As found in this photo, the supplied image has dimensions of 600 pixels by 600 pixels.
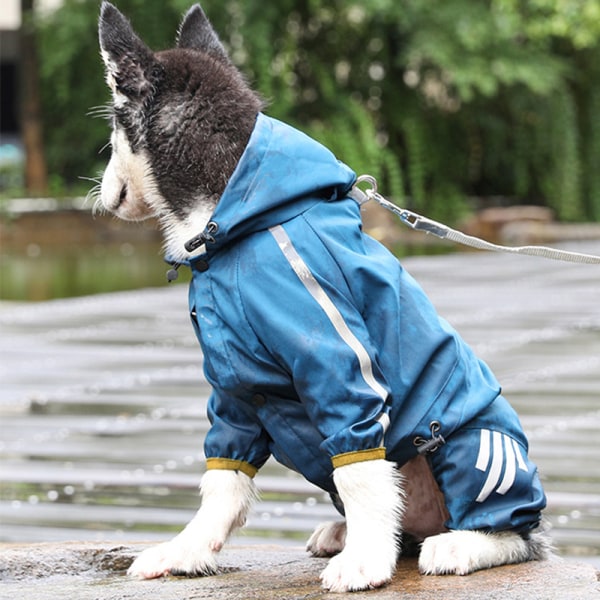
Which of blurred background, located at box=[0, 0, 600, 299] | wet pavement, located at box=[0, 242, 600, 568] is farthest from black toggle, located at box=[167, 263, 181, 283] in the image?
blurred background, located at box=[0, 0, 600, 299]

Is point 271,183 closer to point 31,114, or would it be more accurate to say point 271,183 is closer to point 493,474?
point 493,474

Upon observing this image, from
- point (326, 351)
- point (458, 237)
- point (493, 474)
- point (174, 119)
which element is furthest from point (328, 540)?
point (174, 119)

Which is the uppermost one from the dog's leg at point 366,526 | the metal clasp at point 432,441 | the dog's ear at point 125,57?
the dog's ear at point 125,57

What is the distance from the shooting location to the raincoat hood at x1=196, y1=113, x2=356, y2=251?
3.51 m

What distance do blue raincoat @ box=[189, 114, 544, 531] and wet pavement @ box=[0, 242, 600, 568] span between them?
4.35ft

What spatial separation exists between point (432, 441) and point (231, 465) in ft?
1.78

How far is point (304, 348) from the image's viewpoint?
3402 mm

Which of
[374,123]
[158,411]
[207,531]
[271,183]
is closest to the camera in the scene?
[271,183]

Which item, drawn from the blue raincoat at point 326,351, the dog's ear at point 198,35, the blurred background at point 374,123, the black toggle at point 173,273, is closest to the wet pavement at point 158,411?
the blurred background at point 374,123

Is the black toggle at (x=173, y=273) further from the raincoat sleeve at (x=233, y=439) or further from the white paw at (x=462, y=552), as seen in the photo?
the white paw at (x=462, y=552)

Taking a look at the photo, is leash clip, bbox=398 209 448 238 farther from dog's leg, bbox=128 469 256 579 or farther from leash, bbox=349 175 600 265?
dog's leg, bbox=128 469 256 579

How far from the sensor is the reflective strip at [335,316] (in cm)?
343

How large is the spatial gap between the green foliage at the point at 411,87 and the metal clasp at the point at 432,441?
18.6m

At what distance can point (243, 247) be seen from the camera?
352 cm
